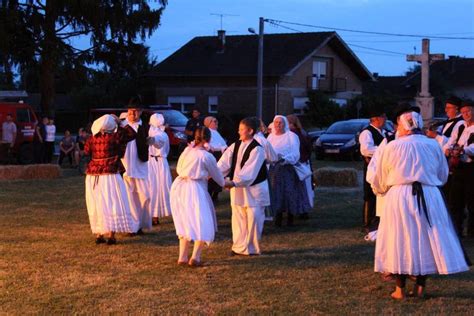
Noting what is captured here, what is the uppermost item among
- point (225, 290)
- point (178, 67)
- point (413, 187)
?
point (178, 67)

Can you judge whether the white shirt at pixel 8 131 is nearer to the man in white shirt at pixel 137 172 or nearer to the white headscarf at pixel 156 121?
the white headscarf at pixel 156 121

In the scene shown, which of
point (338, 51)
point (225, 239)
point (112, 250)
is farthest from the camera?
point (338, 51)

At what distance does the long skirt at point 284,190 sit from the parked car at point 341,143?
1551 centimetres

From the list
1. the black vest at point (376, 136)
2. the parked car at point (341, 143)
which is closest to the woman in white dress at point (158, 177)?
the black vest at point (376, 136)

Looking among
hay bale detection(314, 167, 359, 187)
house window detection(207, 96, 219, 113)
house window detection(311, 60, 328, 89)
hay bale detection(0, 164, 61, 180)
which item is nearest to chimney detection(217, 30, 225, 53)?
house window detection(207, 96, 219, 113)

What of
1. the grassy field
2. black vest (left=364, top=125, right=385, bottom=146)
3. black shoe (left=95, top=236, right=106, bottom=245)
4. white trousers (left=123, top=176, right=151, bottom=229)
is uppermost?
black vest (left=364, top=125, right=385, bottom=146)

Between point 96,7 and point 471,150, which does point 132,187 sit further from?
point 96,7

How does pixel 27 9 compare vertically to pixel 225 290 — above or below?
above

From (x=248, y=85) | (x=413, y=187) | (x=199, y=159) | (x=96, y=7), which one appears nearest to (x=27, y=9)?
(x=96, y=7)

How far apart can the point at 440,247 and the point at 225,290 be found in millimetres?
2208

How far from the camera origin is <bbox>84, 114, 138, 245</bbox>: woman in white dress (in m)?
10.2

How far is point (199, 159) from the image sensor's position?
29.3 ft

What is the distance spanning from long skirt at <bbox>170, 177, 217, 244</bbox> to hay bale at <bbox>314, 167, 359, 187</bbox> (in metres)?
9.92

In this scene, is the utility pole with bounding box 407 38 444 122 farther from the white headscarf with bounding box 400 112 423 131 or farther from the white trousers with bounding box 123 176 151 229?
the white headscarf with bounding box 400 112 423 131
